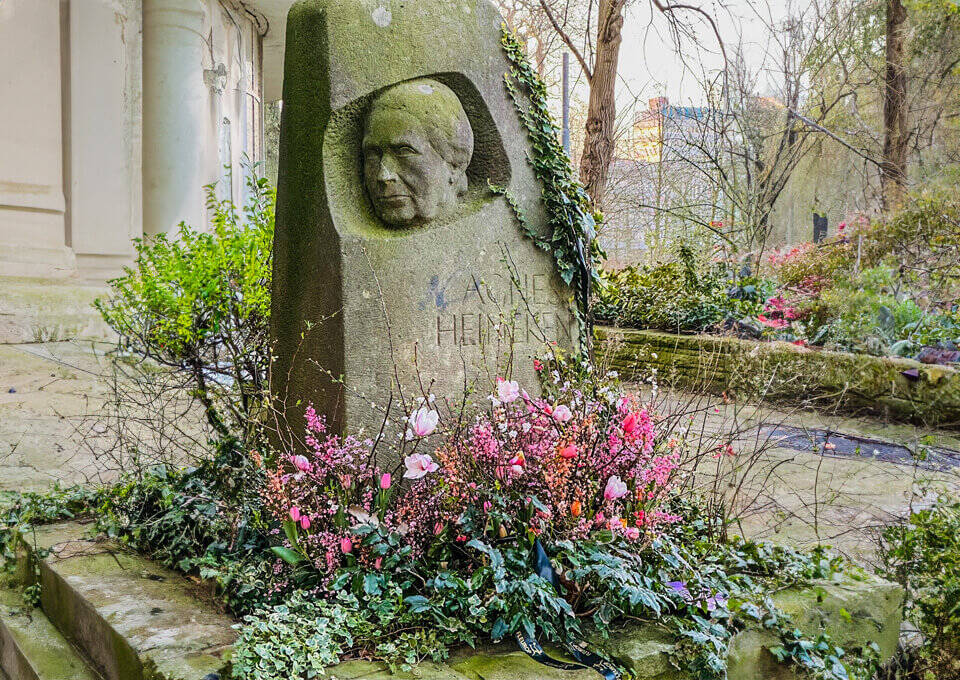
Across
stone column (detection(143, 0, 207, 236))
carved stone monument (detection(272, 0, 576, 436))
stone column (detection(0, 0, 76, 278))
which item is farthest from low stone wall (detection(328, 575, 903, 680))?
stone column (detection(143, 0, 207, 236))

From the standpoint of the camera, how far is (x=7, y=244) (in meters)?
6.82

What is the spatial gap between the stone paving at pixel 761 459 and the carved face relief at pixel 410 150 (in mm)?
1399

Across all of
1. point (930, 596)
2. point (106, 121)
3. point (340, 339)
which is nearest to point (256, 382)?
point (340, 339)

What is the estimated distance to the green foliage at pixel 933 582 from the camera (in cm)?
273

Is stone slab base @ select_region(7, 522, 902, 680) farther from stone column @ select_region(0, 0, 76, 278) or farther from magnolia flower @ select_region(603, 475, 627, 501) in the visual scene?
stone column @ select_region(0, 0, 76, 278)

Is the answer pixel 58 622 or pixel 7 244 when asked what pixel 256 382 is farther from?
pixel 7 244

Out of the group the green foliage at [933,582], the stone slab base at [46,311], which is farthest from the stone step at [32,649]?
the stone slab base at [46,311]

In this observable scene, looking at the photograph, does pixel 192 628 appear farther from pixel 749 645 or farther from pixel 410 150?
pixel 410 150

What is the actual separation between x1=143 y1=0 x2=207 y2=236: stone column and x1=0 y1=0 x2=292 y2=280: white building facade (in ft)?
0.03

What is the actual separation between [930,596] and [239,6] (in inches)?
407

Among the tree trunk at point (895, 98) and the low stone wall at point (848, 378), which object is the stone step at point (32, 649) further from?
the tree trunk at point (895, 98)

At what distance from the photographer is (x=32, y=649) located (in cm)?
261

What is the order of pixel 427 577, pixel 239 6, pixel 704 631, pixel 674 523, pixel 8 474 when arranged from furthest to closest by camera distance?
pixel 239 6 < pixel 8 474 < pixel 674 523 < pixel 427 577 < pixel 704 631

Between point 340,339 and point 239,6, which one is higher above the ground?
point 239,6
